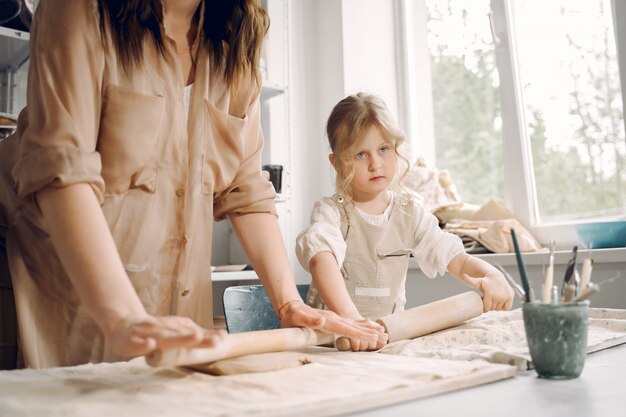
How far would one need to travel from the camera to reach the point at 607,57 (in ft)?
7.33

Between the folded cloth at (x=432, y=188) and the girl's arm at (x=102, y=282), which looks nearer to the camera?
the girl's arm at (x=102, y=282)

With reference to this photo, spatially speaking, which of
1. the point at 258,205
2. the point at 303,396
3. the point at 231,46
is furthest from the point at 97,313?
the point at 231,46

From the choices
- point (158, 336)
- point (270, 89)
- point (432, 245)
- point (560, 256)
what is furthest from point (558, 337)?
point (270, 89)

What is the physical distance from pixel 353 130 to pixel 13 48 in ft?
3.91

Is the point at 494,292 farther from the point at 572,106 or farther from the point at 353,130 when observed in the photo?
the point at 572,106

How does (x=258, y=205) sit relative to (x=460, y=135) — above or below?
below

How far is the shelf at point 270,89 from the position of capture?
8.11ft

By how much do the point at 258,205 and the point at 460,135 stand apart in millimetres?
1940

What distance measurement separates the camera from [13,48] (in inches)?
76.4

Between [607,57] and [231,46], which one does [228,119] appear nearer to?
[231,46]

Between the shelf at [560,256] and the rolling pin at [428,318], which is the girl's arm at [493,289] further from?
the shelf at [560,256]

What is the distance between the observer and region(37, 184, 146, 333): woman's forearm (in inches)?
25.3

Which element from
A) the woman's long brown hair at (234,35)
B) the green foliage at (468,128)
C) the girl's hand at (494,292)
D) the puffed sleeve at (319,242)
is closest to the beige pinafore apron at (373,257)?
the puffed sleeve at (319,242)

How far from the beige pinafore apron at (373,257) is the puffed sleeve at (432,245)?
0.03m
